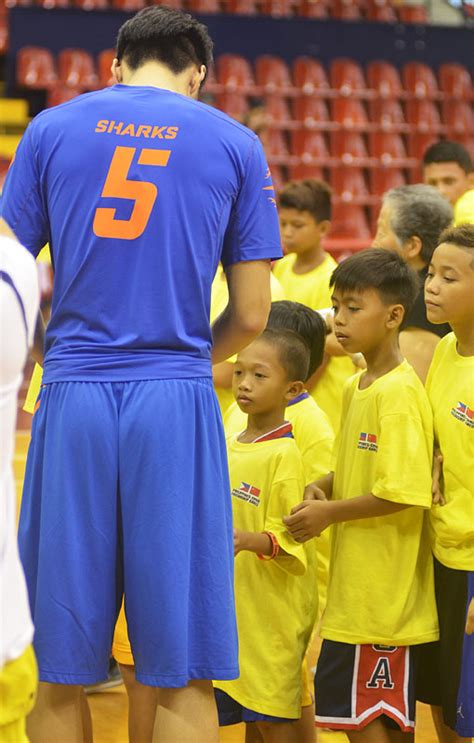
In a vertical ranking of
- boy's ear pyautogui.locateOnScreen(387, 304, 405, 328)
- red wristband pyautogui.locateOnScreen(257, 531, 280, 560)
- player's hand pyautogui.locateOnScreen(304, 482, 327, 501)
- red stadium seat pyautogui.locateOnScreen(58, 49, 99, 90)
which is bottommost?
red wristband pyautogui.locateOnScreen(257, 531, 280, 560)

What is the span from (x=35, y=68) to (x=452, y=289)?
31.0 feet

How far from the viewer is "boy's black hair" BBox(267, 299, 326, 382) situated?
331cm

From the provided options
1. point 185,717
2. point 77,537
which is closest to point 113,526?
point 77,537

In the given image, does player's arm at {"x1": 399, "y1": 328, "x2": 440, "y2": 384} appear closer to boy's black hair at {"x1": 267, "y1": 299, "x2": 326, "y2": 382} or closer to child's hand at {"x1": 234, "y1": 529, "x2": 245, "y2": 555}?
boy's black hair at {"x1": 267, "y1": 299, "x2": 326, "y2": 382}

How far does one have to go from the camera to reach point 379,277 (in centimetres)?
309

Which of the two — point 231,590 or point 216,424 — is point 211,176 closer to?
point 216,424

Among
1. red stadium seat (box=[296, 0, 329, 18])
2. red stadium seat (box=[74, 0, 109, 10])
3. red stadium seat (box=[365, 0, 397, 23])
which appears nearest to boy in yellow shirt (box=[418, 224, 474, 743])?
red stadium seat (box=[74, 0, 109, 10])

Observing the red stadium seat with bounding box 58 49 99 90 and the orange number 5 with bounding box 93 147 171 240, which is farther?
the red stadium seat with bounding box 58 49 99 90

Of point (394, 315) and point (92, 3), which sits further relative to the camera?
point (92, 3)

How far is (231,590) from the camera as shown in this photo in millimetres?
2475

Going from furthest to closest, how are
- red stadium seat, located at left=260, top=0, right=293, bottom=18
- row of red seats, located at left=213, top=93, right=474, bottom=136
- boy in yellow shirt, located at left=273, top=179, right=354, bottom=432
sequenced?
red stadium seat, located at left=260, top=0, right=293, bottom=18
row of red seats, located at left=213, top=93, right=474, bottom=136
boy in yellow shirt, located at left=273, top=179, right=354, bottom=432

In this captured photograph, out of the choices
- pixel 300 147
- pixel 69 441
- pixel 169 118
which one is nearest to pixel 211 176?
pixel 169 118

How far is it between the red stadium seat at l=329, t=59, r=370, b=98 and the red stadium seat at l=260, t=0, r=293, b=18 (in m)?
1.11

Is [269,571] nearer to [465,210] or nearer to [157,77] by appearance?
[157,77]
